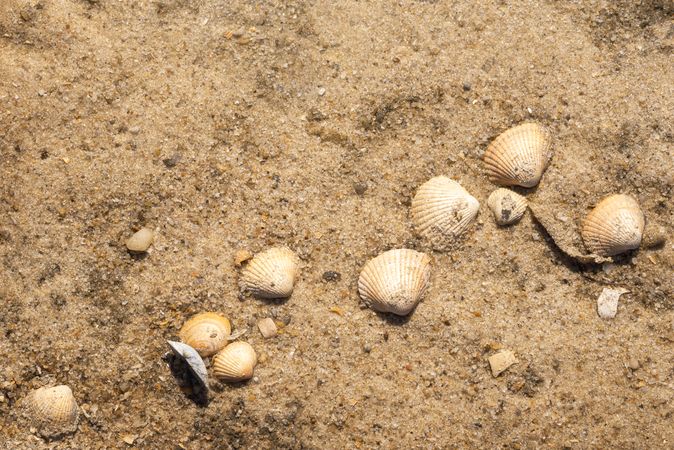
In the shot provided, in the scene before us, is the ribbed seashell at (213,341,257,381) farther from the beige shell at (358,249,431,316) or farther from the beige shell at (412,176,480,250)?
the beige shell at (412,176,480,250)

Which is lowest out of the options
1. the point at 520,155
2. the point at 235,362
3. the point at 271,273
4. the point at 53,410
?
the point at 53,410

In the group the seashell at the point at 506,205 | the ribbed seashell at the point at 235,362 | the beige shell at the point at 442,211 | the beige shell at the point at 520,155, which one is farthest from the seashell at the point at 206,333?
the beige shell at the point at 520,155

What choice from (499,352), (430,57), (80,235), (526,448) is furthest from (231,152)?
(526,448)

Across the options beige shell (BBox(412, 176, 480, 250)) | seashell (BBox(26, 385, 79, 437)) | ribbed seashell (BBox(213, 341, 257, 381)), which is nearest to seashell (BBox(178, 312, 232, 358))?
ribbed seashell (BBox(213, 341, 257, 381))

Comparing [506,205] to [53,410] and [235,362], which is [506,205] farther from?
[53,410]

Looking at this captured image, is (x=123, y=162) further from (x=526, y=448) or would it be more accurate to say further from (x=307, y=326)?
(x=526, y=448)

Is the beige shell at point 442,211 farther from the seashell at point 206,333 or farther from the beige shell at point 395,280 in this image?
the seashell at point 206,333

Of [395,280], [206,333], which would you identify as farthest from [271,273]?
[395,280]
